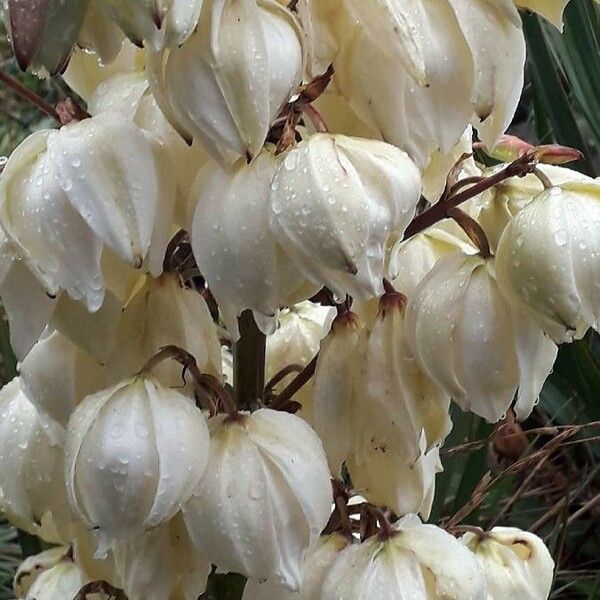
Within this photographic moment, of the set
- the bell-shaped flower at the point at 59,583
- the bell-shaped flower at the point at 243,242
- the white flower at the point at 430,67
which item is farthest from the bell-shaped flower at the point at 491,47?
the bell-shaped flower at the point at 59,583

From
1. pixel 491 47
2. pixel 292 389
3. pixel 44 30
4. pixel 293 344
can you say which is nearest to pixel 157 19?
pixel 44 30

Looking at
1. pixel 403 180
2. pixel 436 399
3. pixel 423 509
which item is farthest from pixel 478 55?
pixel 423 509

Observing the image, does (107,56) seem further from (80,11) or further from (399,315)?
(399,315)

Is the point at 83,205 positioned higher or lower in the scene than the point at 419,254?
higher

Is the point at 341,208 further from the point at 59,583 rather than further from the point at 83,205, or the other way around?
the point at 59,583

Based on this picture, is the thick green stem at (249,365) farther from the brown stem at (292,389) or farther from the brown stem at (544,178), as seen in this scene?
the brown stem at (544,178)

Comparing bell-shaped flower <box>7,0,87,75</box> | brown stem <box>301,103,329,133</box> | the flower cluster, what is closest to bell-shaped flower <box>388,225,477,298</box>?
the flower cluster

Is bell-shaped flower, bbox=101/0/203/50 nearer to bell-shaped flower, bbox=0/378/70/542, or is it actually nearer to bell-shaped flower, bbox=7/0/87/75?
bell-shaped flower, bbox=7/0/87/75
